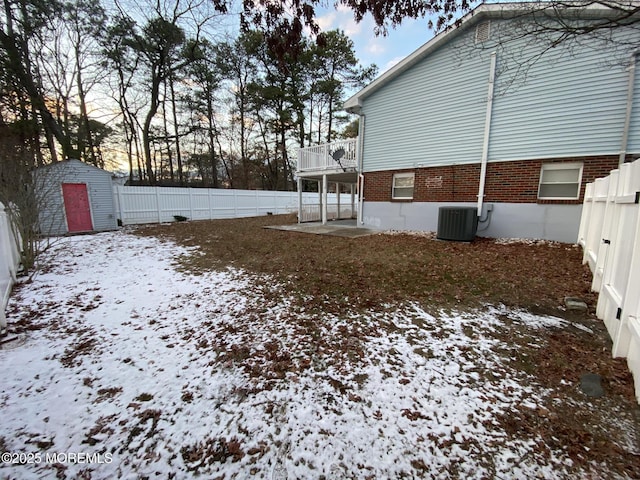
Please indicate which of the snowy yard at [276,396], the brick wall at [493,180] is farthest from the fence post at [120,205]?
the brick wall at [493,180]

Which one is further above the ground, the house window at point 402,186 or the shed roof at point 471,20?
the shed roof at point 471,20

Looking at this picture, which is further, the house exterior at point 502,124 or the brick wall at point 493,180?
the brick wall at point 493,180

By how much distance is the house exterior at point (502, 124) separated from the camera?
22.4ft

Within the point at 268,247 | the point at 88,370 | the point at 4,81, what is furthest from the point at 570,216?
the point at 4,81

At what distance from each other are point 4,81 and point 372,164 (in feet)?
57.6

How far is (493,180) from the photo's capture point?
8.37 metres

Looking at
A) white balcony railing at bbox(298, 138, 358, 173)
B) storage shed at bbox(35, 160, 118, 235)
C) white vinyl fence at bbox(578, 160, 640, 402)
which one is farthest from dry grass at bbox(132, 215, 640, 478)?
storage shed at bbox(35, 160, 118, 235)

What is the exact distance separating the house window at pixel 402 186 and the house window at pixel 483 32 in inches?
176

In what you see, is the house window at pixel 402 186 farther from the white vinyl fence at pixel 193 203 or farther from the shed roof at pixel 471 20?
the white vinyl fence at pixel 193 203

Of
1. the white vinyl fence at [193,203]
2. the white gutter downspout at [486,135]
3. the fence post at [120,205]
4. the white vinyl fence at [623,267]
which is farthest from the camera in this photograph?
the white vinyl fence at [193,203]

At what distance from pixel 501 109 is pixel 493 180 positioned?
2.10 m

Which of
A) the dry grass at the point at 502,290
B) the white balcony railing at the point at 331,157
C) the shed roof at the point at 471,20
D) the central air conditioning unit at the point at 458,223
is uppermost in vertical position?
the shed roof at the point at 471,20

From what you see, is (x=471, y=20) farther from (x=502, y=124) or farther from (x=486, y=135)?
(x=486, y=135)

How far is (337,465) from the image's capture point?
1684mm
